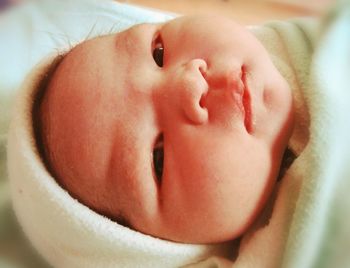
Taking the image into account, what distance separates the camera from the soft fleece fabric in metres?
0.52

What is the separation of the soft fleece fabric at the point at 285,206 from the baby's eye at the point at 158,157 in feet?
0.25

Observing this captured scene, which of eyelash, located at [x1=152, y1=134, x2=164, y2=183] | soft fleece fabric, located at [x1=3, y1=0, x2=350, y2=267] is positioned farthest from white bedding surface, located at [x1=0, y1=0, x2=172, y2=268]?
eyelash, located at [x1=152, y1=134, x2=164, y2=183]

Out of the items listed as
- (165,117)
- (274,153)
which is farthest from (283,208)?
(165,117)

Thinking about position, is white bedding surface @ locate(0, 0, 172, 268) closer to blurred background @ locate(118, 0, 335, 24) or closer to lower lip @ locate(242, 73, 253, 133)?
blurred background @ locate(118, 0, 335, 24)

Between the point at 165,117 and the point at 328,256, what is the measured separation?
234 mm

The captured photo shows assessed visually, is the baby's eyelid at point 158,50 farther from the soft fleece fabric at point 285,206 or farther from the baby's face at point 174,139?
the soft fleece fabric at point 285,206

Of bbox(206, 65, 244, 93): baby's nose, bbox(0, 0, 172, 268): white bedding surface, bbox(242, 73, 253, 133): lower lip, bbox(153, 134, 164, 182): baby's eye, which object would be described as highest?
bbox(206, 65, 244, 93): baby's nose

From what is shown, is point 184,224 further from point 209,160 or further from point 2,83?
point 2,83

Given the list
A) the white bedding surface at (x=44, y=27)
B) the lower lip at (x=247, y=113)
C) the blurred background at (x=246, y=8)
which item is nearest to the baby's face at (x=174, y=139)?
the lower lip at (x=247, y=113)

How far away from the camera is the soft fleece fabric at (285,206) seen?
52 centimetres

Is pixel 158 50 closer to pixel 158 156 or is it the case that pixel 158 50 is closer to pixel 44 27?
pixel 158 156

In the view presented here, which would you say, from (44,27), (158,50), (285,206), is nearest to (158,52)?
(158,50)

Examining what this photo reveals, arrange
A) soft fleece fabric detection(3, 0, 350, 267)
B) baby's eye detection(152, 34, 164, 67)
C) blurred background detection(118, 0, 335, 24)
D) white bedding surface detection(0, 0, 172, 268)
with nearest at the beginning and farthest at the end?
soft fleece fabric detection(3, 0, 350, 267) → baby's eye detection(152, 34, 164, 67) → blurred background detection(118, 0, 335, 24) → white bedding surface detection(0, 0, 172, 268)

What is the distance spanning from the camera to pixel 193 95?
0.55 meters
